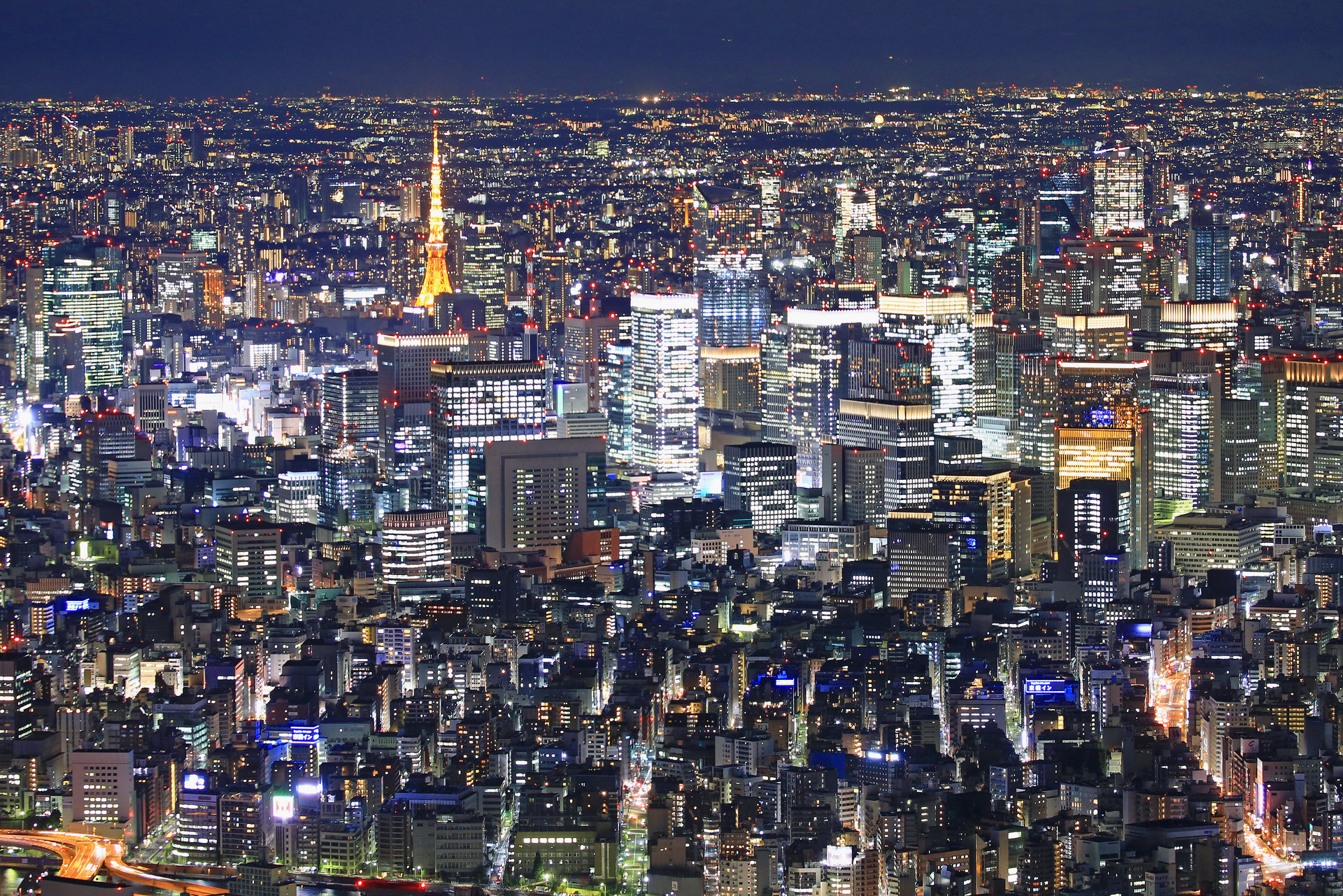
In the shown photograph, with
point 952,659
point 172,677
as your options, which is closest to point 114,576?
point 172,677

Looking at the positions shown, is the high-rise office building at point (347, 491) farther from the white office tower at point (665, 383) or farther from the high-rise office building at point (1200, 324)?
the high-rise office building at point (1200, 324)

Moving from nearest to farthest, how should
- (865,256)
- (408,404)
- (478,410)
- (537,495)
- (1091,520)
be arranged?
(1091,520), (537,495), (478,410), (408,404), (865,256)

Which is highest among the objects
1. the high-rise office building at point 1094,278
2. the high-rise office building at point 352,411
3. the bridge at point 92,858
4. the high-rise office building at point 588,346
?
the high-rise office building at point 1094,278

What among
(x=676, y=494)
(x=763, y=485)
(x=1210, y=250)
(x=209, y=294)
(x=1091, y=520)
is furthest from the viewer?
(x=209, y=294)

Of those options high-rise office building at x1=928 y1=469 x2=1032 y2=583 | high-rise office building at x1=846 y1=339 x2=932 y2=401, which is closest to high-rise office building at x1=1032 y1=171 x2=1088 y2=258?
high-rise office building at x1=846 y1=339 x2=932 y2=401

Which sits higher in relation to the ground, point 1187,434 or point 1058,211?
point 1058,211

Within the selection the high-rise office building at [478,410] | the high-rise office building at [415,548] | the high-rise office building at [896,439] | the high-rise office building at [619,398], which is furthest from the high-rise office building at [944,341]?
the high-rise office building at [415,548]

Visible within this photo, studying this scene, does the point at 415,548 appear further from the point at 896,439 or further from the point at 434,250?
the point at 434,250

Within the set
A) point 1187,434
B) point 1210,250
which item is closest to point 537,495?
point 1187,434
